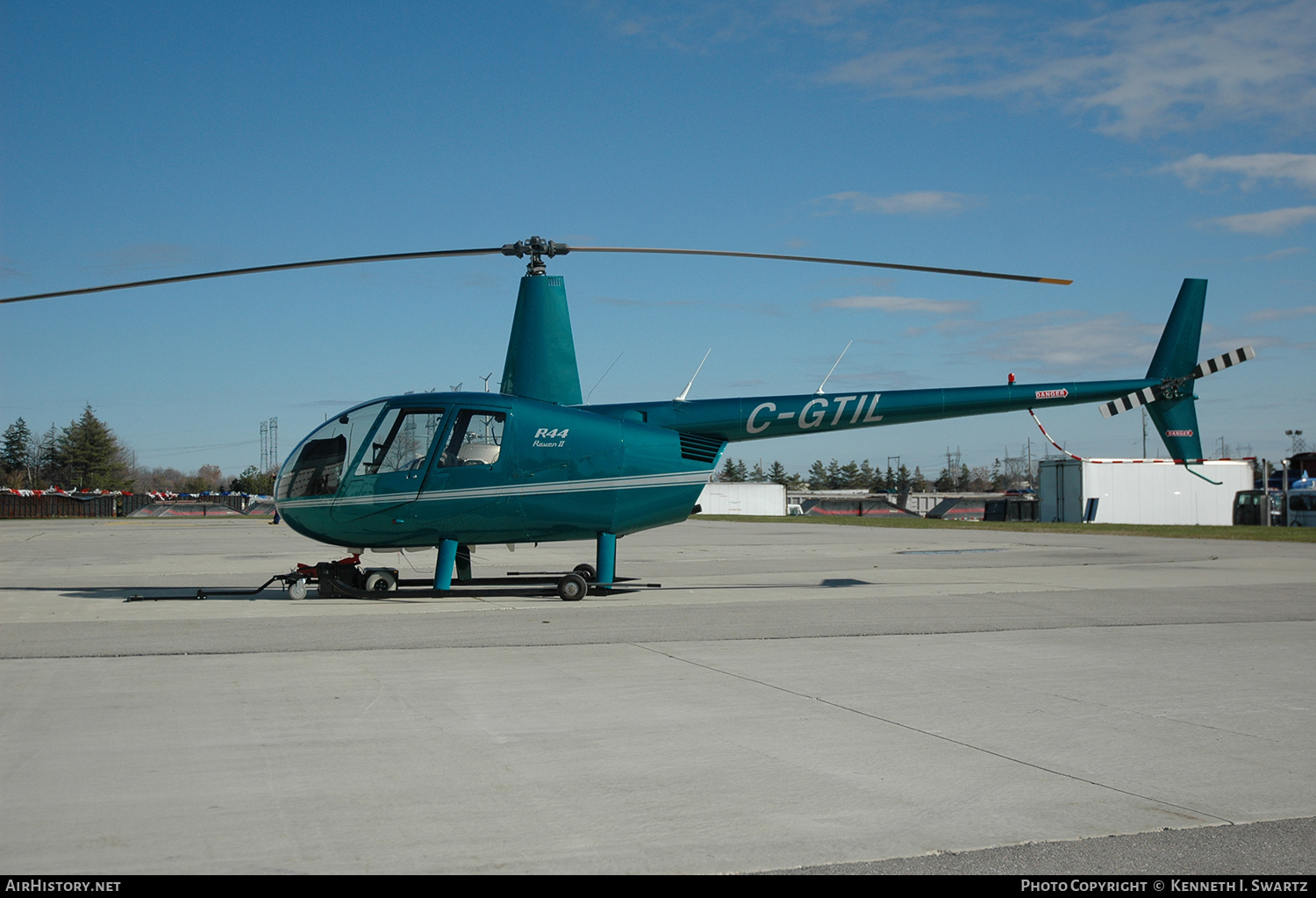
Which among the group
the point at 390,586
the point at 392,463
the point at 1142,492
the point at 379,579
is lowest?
the point at 390,586

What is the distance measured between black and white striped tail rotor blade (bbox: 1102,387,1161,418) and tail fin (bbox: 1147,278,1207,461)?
94 mm

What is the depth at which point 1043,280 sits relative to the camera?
36.4 ft

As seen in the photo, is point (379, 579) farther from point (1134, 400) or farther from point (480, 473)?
point (1134, 400)

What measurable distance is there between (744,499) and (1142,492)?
1405 inches

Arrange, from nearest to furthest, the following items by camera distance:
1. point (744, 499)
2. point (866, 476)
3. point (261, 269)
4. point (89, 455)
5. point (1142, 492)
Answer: point (261, 269) < point (1142, 492) < point (744, 499) < point (89, 455) < point (866, 476)

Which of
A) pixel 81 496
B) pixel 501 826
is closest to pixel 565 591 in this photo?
pixel 501 826

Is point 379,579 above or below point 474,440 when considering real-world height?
below

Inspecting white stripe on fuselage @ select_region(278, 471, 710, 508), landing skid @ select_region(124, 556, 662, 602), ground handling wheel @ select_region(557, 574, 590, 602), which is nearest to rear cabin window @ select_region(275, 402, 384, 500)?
white stripe on fuselage @ select_region(278, 471, 710, 508)

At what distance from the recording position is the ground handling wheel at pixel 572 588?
1271cm

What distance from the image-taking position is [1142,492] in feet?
154

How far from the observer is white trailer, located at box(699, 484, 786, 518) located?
77.2m

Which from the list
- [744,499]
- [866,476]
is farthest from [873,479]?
[744,499]
